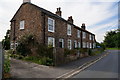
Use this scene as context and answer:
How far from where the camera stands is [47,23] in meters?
15.2

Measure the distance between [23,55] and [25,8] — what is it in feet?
24.9

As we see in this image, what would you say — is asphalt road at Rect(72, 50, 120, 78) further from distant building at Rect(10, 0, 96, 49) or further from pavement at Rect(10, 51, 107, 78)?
distant building at Rect(10, 0, 96, 49)

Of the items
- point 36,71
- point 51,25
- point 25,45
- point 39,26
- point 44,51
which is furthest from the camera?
point 51,25

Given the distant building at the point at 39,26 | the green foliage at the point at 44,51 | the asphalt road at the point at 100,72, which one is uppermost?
the distant building at the point at 39,26

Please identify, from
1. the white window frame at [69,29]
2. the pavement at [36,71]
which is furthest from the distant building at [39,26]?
the pavement at [36,71]

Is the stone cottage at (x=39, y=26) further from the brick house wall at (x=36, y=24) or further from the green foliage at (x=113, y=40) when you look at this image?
the green foliage at (x=113, y=40)

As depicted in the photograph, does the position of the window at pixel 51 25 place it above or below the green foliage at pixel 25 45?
above

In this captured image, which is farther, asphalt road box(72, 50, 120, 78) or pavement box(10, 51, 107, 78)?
asphalt road box(72, 50, 120, 78)

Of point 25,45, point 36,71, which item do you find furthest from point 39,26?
point 36,71

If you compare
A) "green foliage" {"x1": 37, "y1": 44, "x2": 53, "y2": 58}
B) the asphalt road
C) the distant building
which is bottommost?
the asphalt road

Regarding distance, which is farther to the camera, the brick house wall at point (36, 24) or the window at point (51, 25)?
the window at point (51, 25)

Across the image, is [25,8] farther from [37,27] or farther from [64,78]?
[64,78]

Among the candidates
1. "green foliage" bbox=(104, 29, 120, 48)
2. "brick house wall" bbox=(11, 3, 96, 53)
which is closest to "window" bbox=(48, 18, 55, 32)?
"brick house wall" bbox=(11, 3, 96, 53)

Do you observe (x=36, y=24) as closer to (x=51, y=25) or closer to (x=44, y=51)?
(x=51, y=25)
